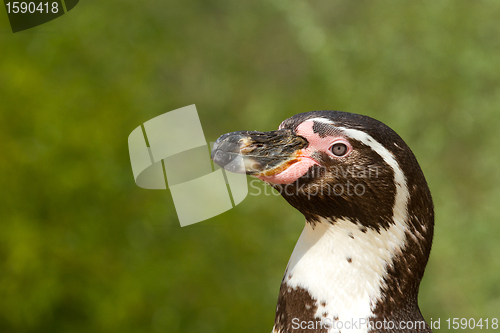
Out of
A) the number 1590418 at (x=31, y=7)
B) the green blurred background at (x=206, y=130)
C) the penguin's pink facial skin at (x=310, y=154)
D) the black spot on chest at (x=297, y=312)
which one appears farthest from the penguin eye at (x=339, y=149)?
the number 1590418 at (x=31, y=7)

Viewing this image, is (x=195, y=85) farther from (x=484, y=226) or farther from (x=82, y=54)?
(x=484, y=226)

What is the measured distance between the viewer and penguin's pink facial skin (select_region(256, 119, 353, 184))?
1.16 m

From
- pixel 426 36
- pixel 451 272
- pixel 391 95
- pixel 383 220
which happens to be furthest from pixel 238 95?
pixel 383 220

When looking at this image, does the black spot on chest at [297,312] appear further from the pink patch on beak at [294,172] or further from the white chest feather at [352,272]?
the pink patch on beak at [294,172]

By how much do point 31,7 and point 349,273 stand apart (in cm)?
261

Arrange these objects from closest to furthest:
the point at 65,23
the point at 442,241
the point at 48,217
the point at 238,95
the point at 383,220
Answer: the point at 383,220 → the point at 48,217 → the point at 65,23 → the point at 442,241 → the point at 238,95

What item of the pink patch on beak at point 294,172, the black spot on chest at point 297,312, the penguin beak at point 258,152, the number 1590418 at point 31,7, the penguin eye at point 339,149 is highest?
the number 1590418 at point 31,7

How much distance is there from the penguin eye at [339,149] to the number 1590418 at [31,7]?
2.35 m

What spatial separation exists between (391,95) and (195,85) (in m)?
1.48

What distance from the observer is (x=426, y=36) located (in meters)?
3.64

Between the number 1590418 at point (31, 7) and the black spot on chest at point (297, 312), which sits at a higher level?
the number 1590418 at point (31, 7)

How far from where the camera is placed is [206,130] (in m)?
3.58

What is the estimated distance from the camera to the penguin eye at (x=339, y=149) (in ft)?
3.81

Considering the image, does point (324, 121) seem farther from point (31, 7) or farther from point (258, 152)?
point (31, 7)
